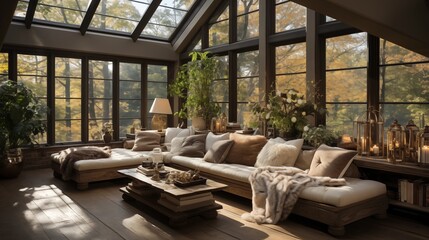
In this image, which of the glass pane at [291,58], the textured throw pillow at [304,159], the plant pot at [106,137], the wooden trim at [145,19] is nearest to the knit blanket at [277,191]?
the textured throw pillow at [304,159]

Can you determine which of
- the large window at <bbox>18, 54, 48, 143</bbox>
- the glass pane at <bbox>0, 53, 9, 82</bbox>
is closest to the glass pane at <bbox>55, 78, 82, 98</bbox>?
the large window at <bbox>18, 54, 48, 143</bbox>

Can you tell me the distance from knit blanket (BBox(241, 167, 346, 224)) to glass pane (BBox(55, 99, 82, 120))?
456cm

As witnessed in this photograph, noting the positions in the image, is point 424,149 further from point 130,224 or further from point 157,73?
point 157,73

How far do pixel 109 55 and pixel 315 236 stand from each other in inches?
226

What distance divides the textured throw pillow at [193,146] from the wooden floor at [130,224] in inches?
45.1

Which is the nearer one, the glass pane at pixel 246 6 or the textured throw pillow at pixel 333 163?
the textured throw pillow at pixel 333 163

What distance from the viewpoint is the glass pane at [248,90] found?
21.0 ft

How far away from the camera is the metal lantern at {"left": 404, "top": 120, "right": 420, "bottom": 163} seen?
150 inches

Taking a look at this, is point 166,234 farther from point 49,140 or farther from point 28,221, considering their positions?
point 49,140

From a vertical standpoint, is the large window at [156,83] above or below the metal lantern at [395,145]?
above

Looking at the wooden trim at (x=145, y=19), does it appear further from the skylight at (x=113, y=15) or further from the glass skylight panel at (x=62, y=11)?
the glass skylight panel at (x=62, y=11)

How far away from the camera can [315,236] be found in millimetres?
3391

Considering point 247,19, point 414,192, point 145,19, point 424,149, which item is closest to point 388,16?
point 424,149

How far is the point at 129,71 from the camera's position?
7750 millimetres
